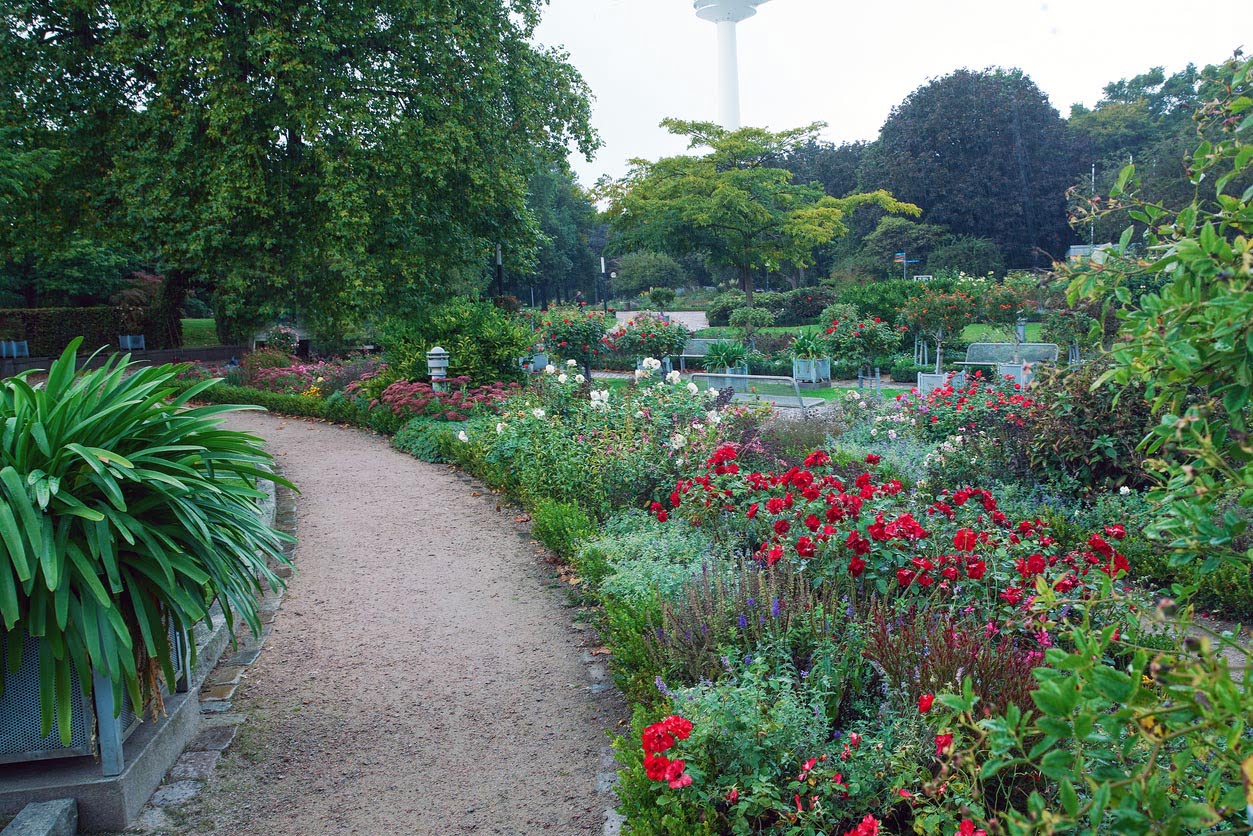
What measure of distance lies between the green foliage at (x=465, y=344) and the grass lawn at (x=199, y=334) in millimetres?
16103

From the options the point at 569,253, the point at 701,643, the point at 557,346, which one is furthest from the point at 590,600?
the point at 569,253

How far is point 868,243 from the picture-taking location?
36.8m

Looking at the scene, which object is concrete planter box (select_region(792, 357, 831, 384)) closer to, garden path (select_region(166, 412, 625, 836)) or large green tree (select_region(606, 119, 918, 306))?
large green tree (select_region(606, 119, 918, 306))

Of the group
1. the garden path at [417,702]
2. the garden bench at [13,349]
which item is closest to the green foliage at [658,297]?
the garden bench at [13,349]

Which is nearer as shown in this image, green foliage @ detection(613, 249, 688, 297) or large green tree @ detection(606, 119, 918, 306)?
large green tree @ detection(606, 119, 918, 306)

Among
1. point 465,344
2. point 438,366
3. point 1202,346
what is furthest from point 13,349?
point 1202,346

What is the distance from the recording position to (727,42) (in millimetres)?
45562

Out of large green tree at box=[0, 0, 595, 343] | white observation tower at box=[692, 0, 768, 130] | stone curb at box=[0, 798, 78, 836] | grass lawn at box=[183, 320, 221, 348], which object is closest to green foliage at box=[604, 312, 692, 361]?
large green tree at box=[0, 0, 595, 343]

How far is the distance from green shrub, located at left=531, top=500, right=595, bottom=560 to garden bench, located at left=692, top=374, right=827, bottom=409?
5.13 metres

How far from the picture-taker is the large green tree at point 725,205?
22.6m

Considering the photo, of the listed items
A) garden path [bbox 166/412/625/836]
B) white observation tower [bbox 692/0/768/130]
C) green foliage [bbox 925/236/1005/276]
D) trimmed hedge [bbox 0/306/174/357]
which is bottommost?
garden path [bbox 166/412/625/836]

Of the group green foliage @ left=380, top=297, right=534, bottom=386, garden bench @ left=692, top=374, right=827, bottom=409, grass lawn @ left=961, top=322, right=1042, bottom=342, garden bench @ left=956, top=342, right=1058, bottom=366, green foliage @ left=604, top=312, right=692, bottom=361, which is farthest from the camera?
grass lawn @ left=961, top=322, right=1042, bottom=342

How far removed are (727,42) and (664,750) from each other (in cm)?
4867

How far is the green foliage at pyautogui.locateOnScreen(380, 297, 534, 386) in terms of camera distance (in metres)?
11.4
